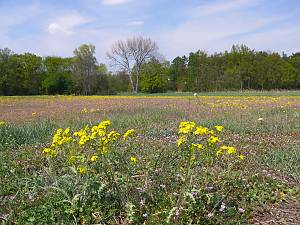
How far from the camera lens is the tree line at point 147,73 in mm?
56656

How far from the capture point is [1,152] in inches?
252

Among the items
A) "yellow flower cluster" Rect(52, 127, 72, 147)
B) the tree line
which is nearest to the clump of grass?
"yellow flower cluster" Rect(52, 127, 72, 147)

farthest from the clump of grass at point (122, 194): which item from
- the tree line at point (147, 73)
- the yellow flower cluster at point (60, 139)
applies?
the tree line at point (147, 73)

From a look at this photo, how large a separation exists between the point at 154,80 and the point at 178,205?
63254 millimetres

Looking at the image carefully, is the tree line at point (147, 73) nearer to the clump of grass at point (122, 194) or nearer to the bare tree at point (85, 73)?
the bare tree at point (85, 73)

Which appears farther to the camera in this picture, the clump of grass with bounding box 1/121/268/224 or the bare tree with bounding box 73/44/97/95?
the bare tree with bounding box 73/44/97/95

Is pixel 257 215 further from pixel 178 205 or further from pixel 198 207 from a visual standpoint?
pixel 178 205

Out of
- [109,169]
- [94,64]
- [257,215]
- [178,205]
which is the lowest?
[257,215]

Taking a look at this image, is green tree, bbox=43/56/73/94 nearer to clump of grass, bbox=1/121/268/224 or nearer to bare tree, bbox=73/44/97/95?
bare tree, bbox=73/44/97/95

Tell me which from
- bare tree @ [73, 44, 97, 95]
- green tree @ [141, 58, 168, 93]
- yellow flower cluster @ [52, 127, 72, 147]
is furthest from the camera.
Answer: green tree @ [141, 58, 168, 93]

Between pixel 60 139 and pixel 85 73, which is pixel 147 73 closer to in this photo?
pixel 85 73

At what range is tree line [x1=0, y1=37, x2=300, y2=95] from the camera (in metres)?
56.7

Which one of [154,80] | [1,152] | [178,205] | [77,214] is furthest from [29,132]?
[154,80]

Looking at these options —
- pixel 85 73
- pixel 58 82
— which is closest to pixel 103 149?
pixel 85 73
